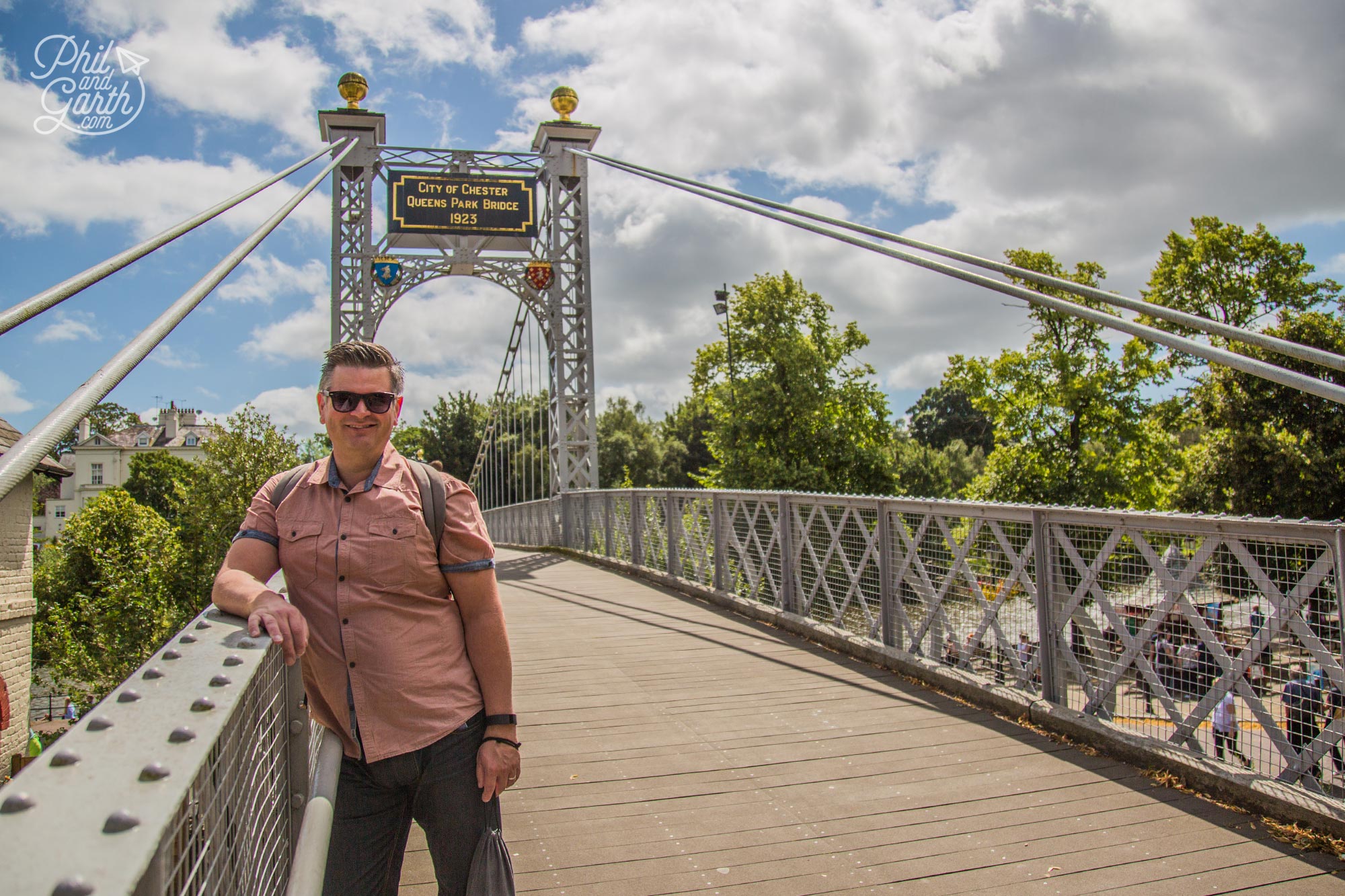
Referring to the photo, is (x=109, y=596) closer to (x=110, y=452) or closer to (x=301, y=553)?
(x=301, y=553)

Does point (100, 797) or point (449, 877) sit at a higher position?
point (100, 797)

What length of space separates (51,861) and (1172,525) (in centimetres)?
373

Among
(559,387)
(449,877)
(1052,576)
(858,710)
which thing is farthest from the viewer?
(559,387)

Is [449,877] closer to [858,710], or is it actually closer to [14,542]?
[858,710]

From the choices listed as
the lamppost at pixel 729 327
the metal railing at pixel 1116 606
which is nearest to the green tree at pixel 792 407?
the lamppost at pixel 729 327

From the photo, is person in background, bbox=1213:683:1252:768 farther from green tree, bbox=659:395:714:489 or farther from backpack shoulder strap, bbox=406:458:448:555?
green tree, bbox=659:395:714:489

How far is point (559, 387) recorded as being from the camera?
1496cm

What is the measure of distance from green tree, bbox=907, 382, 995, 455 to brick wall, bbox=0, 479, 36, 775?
65.1m

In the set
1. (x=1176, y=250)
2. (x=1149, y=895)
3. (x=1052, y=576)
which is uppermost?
(x=1176, y=250)

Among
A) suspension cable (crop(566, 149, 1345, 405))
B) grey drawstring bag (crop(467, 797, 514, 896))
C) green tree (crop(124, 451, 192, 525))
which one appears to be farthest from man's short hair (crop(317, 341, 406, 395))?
green tree (crop(124, 451, 192, 525))

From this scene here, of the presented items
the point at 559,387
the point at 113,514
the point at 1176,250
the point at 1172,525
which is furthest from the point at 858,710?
the point at 113,514

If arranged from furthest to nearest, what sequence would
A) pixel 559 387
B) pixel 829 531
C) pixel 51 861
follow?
pixel 559 387 < pixel 829 531 < pixel 51 861

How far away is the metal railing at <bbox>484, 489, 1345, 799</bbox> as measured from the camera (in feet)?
10.1

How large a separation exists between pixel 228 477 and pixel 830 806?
76.3ft
